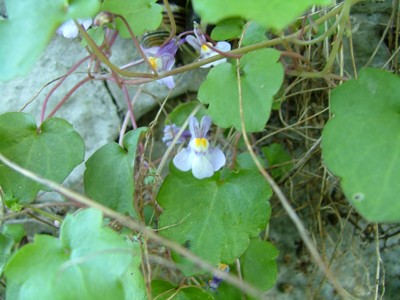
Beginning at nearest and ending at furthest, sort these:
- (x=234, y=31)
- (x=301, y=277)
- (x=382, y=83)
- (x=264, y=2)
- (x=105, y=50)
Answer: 1. (x=264, y=2)
2. (x=382, y=83)
3. (x=234, y=31)
4. (x=105, y=50)
5. (x=301, y=277)

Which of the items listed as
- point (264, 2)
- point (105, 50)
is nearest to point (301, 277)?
point (105, 50)

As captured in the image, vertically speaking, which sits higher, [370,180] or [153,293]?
[370,180]

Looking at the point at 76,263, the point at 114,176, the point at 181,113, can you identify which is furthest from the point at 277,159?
the point at 76,263

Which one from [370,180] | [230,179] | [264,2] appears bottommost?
[230,179]

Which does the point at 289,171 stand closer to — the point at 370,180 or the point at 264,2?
the point at 370,180

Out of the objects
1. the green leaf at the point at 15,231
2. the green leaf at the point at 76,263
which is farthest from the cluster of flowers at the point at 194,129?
the green leaf at the point at 15,231

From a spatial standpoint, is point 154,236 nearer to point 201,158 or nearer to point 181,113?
point 201,158
